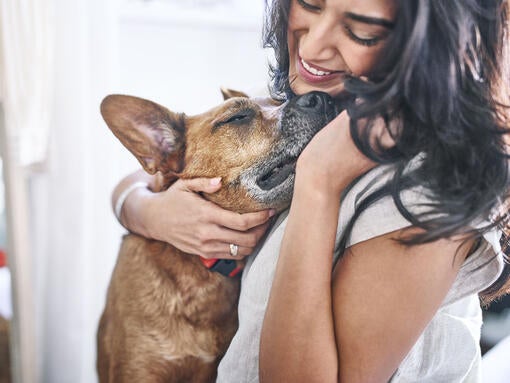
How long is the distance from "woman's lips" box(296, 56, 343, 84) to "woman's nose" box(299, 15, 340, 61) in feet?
0.11

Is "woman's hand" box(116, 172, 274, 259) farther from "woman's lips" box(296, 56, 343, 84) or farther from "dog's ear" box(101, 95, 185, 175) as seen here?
"woman's lips" box(296, 56, 343, 84)

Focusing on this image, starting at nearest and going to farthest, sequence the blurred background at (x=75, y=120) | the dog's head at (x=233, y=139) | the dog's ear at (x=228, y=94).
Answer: the dog's head at (x=233, y=139), the dog's ear at (x=228, y=94), the blurred background at (x=75, y=120)

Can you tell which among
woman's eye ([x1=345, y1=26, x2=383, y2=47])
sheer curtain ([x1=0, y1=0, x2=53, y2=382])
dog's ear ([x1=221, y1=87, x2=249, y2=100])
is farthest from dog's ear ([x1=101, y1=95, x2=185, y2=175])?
sheer curtain ([x1=0, y1=0, x2=53, y2=382])

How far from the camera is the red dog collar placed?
Result: 0.96m

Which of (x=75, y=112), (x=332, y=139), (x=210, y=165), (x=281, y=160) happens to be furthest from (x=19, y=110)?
(x=332, y=139)

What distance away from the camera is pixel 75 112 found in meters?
1.38

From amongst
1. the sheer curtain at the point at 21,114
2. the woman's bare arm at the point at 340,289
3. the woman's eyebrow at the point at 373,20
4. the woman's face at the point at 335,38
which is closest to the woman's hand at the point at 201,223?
the woman's bare arm at the point at 340,289

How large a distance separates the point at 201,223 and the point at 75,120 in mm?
652

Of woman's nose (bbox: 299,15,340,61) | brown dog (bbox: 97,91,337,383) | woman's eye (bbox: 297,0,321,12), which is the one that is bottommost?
brown dog (bbox: 97,91,337,383)

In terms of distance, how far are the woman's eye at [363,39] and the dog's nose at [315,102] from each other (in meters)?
0.12

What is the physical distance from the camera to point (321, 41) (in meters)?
0.80

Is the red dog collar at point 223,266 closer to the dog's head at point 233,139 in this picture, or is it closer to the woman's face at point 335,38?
the dog's head at point 233,139

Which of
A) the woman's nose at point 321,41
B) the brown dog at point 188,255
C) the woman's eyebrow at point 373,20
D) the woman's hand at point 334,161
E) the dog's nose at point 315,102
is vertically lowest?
the brown dog at point 188,255

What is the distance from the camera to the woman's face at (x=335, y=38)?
733 millimetres
